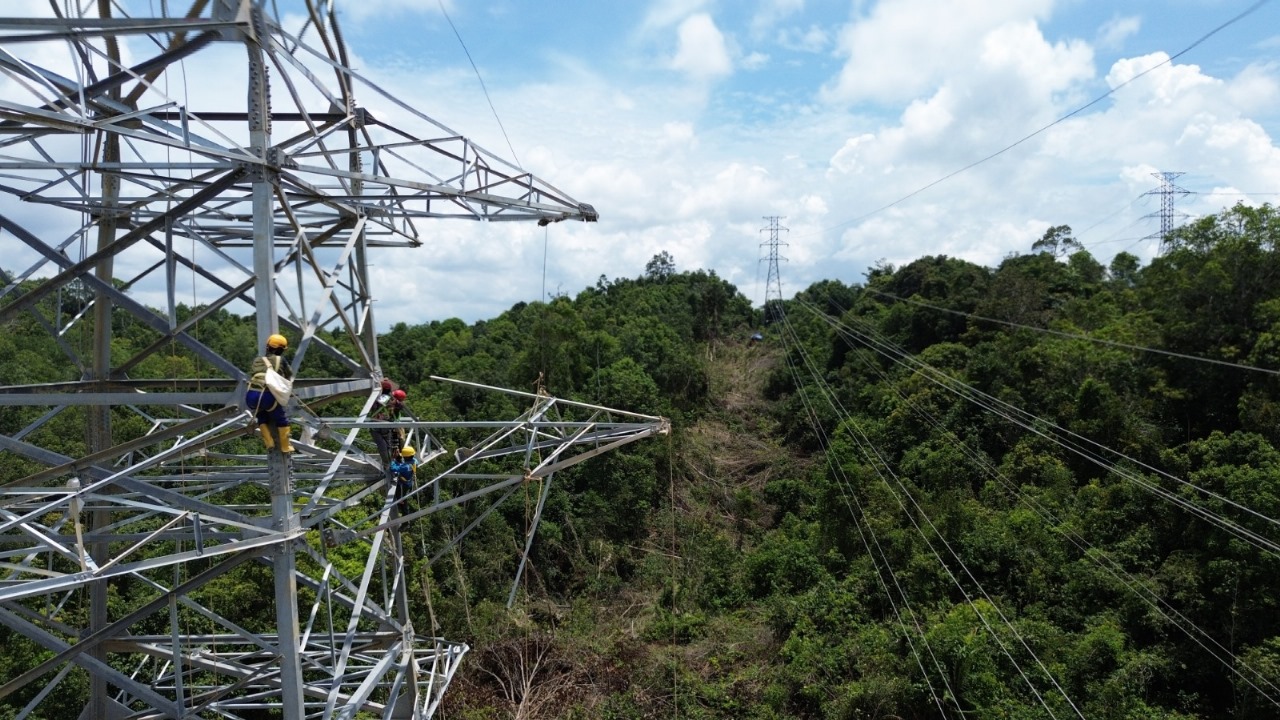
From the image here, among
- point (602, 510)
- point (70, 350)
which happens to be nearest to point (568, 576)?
point (602, 510)

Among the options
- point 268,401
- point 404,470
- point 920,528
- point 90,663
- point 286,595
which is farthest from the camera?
point 920,528

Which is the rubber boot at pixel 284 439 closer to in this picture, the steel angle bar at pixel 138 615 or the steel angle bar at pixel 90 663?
the steel angle bar at pixel 138 615

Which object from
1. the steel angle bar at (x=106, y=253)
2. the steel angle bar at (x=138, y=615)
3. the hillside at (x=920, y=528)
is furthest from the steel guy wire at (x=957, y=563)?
the steel angle bar at (x=106, y=253)

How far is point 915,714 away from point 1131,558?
21.6ft

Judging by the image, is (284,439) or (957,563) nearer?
(284,439)

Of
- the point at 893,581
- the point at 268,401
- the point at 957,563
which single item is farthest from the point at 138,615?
the point at 957,563

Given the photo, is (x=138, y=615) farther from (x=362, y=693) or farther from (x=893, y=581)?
(x=893, y=581)

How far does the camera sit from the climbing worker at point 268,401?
5.86m

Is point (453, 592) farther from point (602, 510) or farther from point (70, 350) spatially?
point (70, 350)

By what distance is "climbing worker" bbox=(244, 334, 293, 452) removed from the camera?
19.2 feet

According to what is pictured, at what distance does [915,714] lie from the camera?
56.9 feet

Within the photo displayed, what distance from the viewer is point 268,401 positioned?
5895 mm

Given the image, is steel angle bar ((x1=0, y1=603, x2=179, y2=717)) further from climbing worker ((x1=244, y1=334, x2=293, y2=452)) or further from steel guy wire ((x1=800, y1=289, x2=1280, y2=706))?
steel guy wire ((x1=800, y1=289, x2=1280, y2=706))

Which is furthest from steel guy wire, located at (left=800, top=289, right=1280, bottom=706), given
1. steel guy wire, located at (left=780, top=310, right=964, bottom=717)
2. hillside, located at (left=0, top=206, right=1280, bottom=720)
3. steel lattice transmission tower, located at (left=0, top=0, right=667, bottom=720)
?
steel lattice transmission tower, located at (left=0, top=0, right=667, bottom=720)
